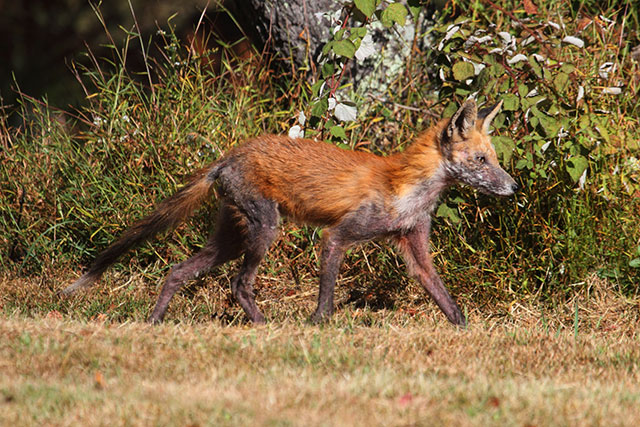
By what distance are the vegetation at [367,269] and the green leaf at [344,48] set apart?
0.09 feet

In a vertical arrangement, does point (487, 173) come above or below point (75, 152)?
below

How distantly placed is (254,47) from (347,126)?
1.50 m

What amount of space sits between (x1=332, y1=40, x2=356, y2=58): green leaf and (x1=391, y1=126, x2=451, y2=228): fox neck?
818mm

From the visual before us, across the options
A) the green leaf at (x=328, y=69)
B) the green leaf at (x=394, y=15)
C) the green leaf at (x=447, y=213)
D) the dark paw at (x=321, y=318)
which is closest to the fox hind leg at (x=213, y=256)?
the dark paw at (x=321, y=318)

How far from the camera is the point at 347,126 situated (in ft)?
22.5

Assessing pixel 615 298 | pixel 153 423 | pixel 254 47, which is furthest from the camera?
pixel 254 47

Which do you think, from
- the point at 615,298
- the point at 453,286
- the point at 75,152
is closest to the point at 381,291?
the point at 453,286

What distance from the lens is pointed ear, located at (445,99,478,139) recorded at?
5.27 meters

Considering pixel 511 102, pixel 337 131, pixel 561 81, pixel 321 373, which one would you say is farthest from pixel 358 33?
pixel 321 373

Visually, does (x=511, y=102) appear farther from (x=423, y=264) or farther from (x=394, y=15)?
(x=423, y=264)

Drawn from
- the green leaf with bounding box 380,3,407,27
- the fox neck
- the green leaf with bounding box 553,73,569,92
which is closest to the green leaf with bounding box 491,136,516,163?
the fox neck

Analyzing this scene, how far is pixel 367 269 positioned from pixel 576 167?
195 centimetres

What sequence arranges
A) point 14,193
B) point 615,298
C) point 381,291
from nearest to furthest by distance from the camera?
point 615,298
point 381,291
point 14,193

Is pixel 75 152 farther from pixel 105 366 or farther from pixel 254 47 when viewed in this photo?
pixel 105 366
